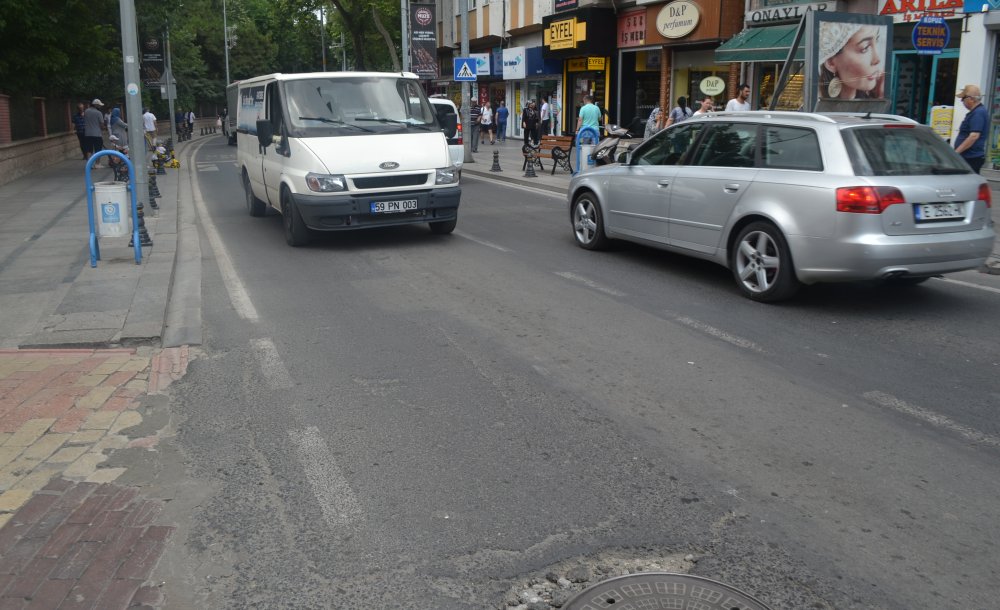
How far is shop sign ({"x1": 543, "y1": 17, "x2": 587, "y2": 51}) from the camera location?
3234 cm

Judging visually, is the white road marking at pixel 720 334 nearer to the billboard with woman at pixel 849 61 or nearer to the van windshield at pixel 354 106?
the van windshield at pixel 354 106

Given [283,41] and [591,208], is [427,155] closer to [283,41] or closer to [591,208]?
[591,208]

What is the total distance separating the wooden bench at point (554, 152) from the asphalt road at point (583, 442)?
1333 centimetres

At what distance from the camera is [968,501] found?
417cm

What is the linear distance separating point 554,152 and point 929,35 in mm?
9365

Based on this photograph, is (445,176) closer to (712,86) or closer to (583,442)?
(583,442)

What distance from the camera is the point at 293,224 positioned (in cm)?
1155

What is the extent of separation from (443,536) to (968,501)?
2.40m

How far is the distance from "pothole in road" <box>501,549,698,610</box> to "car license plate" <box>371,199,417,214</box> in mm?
7994

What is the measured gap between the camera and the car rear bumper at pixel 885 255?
741cm

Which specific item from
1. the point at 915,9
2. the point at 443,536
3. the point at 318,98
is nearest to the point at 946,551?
the point at 443,536

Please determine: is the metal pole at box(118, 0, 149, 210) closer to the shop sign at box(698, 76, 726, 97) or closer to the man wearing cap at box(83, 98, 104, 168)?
the man wearing cap at box(83, 98, 104, 168)

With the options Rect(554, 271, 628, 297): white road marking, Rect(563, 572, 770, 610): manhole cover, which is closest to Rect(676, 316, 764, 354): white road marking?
Rect(554, 271, 628, 297): white road marking

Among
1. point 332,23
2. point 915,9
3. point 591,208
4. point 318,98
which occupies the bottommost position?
point 591,208
